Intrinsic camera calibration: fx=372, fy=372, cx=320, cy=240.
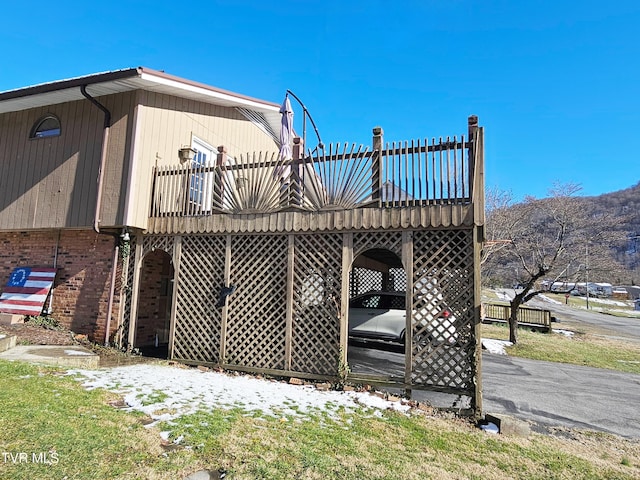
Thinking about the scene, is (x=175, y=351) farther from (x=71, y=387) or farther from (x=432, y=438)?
(x=432, y=438)

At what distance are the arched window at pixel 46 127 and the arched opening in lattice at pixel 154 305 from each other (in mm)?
3752

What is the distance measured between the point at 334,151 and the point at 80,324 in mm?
6696

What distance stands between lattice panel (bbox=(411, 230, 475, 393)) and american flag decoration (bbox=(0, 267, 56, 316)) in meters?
8.16

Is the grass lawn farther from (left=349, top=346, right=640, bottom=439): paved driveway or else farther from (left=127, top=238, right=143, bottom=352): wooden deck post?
(left=127, top=238, right=143, bottom=352): wooden deck post

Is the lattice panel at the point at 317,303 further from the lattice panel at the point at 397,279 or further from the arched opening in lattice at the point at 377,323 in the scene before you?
the lattice panel at the point at 397,279

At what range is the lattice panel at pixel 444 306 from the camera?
554 cm

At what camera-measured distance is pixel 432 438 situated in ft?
13.7

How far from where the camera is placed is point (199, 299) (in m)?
7.25

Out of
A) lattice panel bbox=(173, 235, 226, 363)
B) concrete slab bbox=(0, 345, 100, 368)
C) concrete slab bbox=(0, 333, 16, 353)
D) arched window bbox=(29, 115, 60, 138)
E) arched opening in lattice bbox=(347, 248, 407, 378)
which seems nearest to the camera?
concrete slab bbox=(0, 345, 100, 368)

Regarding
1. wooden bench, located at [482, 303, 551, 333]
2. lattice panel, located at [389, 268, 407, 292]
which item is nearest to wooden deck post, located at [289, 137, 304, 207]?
lattice panel, located at [389, 268, 407, 292]

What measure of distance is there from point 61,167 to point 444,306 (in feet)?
28.7

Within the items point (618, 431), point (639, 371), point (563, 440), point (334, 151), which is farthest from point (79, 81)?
point (639, 371)

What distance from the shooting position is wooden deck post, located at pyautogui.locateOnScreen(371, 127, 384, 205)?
6176mm

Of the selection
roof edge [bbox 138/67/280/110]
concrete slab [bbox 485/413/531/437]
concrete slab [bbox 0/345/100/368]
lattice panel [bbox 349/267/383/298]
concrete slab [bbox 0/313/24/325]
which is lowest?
concrete slab [bbox 485/413/531/437]
